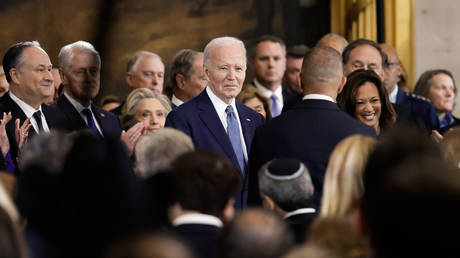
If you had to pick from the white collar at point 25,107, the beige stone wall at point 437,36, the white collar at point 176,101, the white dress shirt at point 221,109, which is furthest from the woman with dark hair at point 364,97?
the beige stone wall at point 437,36

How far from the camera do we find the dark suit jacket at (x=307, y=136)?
208 inches

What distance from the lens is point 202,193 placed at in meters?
3.72

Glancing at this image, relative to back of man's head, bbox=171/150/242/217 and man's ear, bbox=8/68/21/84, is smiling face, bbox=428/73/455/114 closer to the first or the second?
man's ear, bbox=8/68/21/84

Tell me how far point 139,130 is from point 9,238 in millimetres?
3747

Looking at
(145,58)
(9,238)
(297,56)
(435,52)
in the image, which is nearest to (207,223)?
(9,238)

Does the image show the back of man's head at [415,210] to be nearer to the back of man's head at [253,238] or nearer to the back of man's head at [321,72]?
the back of man's head at [253,238]

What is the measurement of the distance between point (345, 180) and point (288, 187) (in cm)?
39

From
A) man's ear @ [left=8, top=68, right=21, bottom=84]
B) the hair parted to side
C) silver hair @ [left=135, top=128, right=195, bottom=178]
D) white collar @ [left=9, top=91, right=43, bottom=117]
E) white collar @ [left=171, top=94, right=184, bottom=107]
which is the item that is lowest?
white collar @ [left=171, top=94, right=184, bottom=107]

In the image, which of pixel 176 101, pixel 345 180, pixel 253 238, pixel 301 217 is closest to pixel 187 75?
pixel 176 101

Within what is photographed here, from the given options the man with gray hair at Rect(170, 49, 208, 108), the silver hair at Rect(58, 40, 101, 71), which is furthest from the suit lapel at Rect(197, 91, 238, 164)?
the man with gray hair at Rect(170, 49, 208, 108)

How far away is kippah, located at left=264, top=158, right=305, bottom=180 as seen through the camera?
4.25 meters

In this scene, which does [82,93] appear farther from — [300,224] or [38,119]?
[300,224]

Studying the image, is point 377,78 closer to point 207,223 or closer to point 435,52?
point 207,223

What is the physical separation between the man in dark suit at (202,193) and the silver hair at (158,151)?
32 cm
